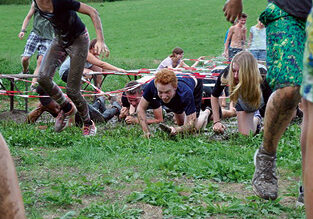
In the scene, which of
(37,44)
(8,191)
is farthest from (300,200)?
(37,44)

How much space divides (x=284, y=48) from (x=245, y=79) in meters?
2.20

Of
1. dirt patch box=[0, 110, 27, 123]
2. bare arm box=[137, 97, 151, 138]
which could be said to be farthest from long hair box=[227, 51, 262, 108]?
dirt patch box=[0, 110, 27, 123]

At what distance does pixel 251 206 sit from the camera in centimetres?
321

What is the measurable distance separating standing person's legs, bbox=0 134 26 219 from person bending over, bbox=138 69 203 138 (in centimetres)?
387

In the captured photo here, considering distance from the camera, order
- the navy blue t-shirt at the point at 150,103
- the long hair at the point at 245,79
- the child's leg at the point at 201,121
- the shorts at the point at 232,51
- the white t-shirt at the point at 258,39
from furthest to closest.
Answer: the shorts at the point at 232,51
the white t-shirt at the point at 258,39
the navy blue t-shirt at the point at 150,103
the child's leg at the point at 201,121
the long hair at the point at 245,79

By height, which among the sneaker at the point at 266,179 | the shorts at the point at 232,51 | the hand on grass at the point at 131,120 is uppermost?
the sneaker at the point at 266,179

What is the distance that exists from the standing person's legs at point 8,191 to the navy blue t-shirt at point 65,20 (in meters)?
3.58

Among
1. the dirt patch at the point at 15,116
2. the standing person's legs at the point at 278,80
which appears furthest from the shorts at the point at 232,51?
the standing person's legs at the point at 278,80

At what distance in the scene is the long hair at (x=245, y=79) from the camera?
5266 millimetres

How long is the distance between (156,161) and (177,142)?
117cm

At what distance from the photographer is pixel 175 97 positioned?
20.8 ft

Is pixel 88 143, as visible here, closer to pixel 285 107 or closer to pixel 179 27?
pixel 285 107

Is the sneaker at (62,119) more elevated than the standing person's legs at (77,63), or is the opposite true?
the standing person's legs at (77,63)

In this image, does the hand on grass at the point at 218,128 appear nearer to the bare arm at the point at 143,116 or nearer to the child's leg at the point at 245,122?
the child's leg at the point at 245,122
